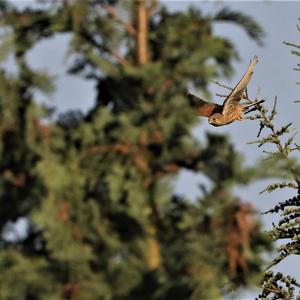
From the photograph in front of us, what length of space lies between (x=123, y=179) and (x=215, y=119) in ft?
13.1

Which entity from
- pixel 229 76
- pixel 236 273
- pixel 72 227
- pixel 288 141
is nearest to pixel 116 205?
pixel 72 227

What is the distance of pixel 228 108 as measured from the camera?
10.4 meters

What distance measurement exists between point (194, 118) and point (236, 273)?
1430 millimetres

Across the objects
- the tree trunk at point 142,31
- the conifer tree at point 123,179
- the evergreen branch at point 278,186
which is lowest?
→ the conifer tree at point 123,179

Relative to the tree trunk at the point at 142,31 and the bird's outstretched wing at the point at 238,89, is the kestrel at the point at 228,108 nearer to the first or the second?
the bird's outstretched wing at the point at 238,89

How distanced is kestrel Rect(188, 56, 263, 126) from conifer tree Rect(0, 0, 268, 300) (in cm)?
233

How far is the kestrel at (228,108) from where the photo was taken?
9539 mm

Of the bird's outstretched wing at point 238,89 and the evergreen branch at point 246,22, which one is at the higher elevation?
the bird's outstretched wing at point 238,89

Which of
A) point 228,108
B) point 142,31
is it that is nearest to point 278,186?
point 228,108

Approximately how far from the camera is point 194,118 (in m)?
6.34

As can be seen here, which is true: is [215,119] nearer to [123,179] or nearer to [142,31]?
[142,31]

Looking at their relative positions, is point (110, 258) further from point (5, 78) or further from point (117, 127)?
point (5, 78)

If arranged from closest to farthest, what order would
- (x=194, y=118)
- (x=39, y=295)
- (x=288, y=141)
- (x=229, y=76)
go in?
(x=39, y=295) < (x=194, y=118) < (x=229, y=76) < (x=288, y=141)

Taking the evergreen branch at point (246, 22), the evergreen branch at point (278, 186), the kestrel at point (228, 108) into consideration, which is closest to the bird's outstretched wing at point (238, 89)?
the kestrel at point (228, 108)
